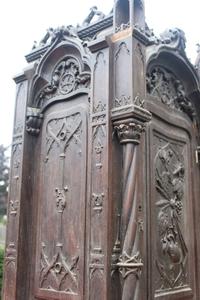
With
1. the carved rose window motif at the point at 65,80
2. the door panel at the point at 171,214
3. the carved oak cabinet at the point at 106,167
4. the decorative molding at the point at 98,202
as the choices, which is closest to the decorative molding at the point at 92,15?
the carved oak cabinet at the point at 106,167

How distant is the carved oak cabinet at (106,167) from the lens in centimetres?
265

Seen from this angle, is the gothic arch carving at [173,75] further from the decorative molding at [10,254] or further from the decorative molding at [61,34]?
the decorative molding at [10,254]

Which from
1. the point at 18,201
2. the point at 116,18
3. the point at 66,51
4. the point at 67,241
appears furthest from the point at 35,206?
the point at 116,18

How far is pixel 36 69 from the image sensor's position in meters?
3.56

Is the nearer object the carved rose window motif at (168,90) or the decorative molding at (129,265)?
the decorative molding at (129,265)

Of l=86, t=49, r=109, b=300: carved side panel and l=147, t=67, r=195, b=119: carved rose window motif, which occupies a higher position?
l=147, t=67, r=195, b=119: carved rose window motif

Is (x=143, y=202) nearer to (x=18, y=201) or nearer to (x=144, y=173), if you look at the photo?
(x=144, y=173)

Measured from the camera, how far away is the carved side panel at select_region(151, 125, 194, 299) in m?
3.06

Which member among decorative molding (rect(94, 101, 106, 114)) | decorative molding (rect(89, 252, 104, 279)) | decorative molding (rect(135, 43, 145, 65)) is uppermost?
decorative molding (rect(135, 43, 145, 65))

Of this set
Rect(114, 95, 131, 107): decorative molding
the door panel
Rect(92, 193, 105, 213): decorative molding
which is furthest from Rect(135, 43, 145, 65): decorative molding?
Rect(92, 193, 105, 213): decorative molding

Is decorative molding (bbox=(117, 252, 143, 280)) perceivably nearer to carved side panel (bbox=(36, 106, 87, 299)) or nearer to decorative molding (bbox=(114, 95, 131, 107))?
carved side panel (bbox=(36, 106, 87, 299))

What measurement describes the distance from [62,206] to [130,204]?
777mm

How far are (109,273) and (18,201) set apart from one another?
1.23m

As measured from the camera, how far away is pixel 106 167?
2.68 meters
